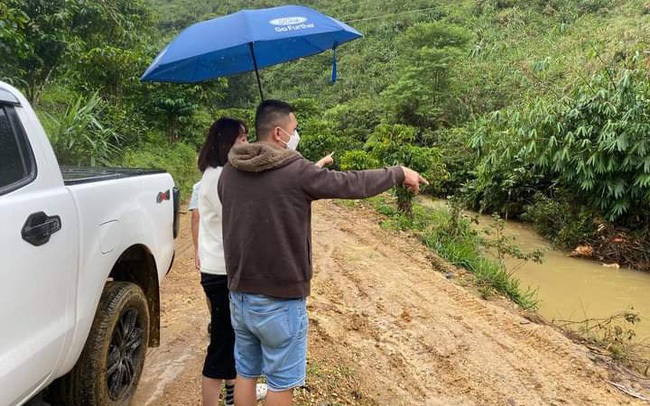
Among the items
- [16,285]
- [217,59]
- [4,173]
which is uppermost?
[217,59]

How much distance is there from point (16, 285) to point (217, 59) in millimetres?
2030

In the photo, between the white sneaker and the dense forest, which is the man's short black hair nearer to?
the white sneaker

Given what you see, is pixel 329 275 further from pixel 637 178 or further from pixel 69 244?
pixel 637 178

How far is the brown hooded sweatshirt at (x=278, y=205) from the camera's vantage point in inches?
84.7

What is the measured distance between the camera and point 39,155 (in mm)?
2242

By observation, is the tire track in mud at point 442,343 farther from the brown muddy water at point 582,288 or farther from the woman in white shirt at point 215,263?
the brown muddy water at point 582,288

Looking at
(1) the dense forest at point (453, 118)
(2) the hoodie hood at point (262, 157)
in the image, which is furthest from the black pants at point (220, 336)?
(1) the dense forest at point (453, 118)

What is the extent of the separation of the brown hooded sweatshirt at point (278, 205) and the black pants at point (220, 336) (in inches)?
23.0

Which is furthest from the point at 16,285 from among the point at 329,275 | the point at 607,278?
the point at 607,278

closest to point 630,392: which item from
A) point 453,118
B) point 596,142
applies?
point 596,142

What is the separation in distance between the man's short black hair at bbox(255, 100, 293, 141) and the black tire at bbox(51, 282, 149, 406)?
3.92 feet

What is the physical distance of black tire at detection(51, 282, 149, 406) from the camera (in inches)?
100

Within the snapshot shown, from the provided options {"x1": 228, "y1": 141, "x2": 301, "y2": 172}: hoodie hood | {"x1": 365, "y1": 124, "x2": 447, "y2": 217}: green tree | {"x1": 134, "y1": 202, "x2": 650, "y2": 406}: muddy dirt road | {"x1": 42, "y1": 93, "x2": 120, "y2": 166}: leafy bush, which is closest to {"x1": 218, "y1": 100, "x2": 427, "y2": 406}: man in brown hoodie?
{"x1": 228, "y1": 141, "x2": 301, "y2": 172}: hoodie hood

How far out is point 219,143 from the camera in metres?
2.85
